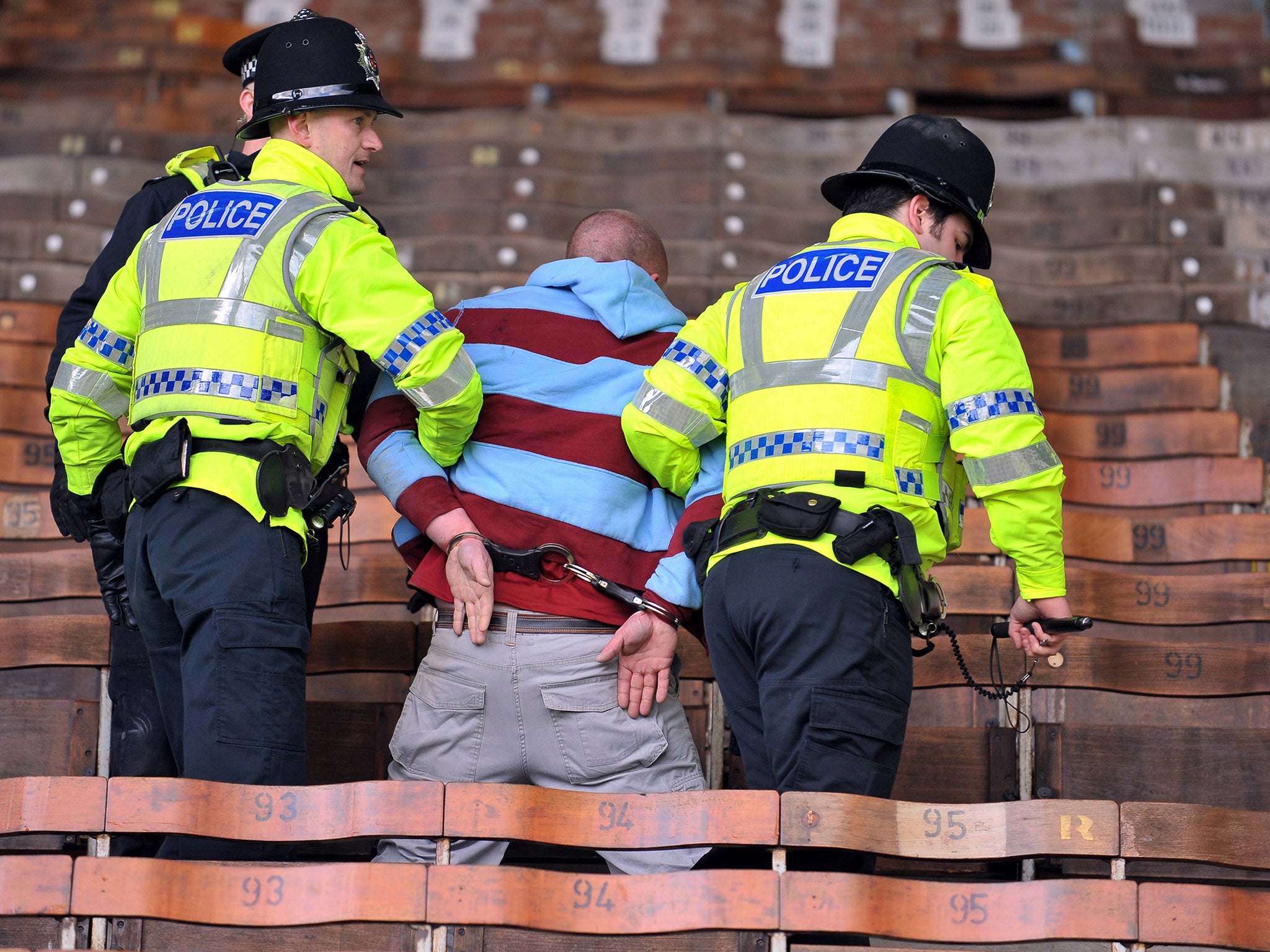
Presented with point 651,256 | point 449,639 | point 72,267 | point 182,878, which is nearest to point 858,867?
point 449,639

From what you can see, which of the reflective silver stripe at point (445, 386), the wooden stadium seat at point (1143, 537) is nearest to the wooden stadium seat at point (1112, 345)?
the wooden stadium seat at point (1143, 537)

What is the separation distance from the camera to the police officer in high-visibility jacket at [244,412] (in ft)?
8.02

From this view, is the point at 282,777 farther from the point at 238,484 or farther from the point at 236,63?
the point at 236,63

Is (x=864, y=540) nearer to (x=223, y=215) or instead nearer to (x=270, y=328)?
(x=270, y=328)

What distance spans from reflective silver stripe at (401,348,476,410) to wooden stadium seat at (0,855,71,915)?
91 centimetres

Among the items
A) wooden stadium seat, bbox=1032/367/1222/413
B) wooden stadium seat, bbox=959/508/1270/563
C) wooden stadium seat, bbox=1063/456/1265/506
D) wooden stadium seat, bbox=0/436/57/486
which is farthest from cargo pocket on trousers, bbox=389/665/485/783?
Result: wooden stadium seat, bbox=1032/367/1222/413

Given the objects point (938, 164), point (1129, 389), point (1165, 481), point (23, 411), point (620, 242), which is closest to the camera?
point (938, 164)

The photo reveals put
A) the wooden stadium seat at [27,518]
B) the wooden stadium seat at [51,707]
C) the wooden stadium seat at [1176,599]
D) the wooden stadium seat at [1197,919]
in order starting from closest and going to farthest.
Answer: the wooden stadium seat at [1197,919], the wooden stadium seat at [51,707], the wooden stadium seat at [1176,599], the wooden stadium seat at [27,518]

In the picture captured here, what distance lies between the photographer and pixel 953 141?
8.93ft

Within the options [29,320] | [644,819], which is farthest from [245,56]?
[29,320]

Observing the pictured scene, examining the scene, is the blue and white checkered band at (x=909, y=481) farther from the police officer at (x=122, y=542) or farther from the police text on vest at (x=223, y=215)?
the police officer at (x=122, y=542)

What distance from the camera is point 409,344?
2547 millimetres

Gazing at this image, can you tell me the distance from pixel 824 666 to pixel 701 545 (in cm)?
38

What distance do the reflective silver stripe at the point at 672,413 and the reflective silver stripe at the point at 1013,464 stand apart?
49 centimetres
